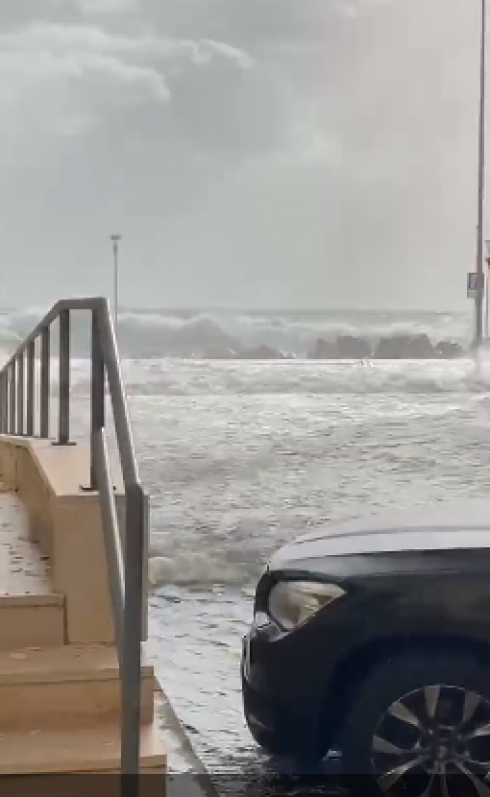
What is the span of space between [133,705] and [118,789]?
0.35 m

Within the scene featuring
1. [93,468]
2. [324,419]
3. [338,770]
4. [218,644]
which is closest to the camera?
[93,468]

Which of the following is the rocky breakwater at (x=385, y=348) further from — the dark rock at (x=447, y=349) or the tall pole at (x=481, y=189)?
the tall pole at (x=481, y=189)

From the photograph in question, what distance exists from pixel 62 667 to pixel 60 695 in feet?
0.25

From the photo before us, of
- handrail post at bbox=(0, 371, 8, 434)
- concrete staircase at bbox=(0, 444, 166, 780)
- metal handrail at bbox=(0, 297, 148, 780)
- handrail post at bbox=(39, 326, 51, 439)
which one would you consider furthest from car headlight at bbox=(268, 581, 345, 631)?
handrail post at bbox=(0, 371, 8, 434)

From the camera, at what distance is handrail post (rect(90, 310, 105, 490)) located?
3117mm

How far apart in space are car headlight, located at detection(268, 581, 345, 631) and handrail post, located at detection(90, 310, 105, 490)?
75cm

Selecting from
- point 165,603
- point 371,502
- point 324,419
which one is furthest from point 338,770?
point 324,419

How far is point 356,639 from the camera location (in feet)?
10.9

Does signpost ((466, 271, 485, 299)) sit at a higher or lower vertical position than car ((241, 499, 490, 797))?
higher

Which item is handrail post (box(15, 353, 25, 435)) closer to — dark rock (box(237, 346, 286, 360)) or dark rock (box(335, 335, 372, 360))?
dark rock (box(335, 335, 372, 360))

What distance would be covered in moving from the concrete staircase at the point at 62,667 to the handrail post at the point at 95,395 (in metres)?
0.12

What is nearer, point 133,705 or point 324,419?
point 133,705

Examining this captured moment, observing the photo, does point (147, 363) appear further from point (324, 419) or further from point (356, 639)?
point (356, 639)

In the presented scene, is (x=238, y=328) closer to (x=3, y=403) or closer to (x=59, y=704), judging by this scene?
(x=3, y=403)
